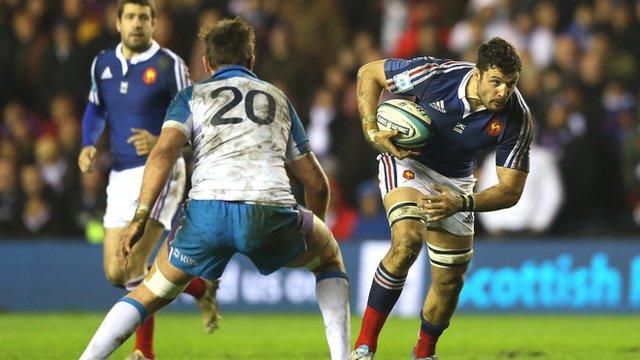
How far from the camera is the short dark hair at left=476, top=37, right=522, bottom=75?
7617mm

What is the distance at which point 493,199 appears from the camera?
7.82m

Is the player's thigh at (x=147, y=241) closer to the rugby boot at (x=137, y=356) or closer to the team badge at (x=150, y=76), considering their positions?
the rugby boot at (x=137, y=356)

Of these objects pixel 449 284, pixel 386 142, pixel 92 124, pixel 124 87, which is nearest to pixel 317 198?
A: pixel 386 142

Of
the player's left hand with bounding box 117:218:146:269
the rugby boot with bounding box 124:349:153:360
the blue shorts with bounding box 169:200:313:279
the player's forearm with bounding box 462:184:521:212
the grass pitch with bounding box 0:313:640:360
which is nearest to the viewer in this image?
the player's left hand with bounding box 117:218:146:269

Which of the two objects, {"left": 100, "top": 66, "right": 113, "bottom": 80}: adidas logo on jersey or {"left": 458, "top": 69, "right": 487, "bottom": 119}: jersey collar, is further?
{"left": 100, "top": 66, "right": 113, "bottom": 80}: adidas logo on jersey

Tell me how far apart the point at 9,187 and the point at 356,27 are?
5463 mm

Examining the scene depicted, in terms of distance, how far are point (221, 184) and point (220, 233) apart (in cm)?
27

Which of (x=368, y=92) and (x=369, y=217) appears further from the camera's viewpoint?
(x=369, y=217)

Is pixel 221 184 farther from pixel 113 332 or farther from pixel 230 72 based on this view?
pixel 113 332

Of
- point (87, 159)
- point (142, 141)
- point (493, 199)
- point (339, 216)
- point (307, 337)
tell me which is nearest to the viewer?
point (493, 199)

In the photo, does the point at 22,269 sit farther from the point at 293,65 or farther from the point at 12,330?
the point at 293,65

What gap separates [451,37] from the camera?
652 inches

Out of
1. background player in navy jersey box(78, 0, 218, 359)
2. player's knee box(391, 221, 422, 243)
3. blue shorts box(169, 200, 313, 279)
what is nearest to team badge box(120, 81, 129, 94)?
background player in navy jersey box(78, 0, 218, 359)

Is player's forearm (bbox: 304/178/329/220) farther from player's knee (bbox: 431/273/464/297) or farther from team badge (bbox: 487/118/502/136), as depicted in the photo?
team badge (bbox: 487/118/502/136)
